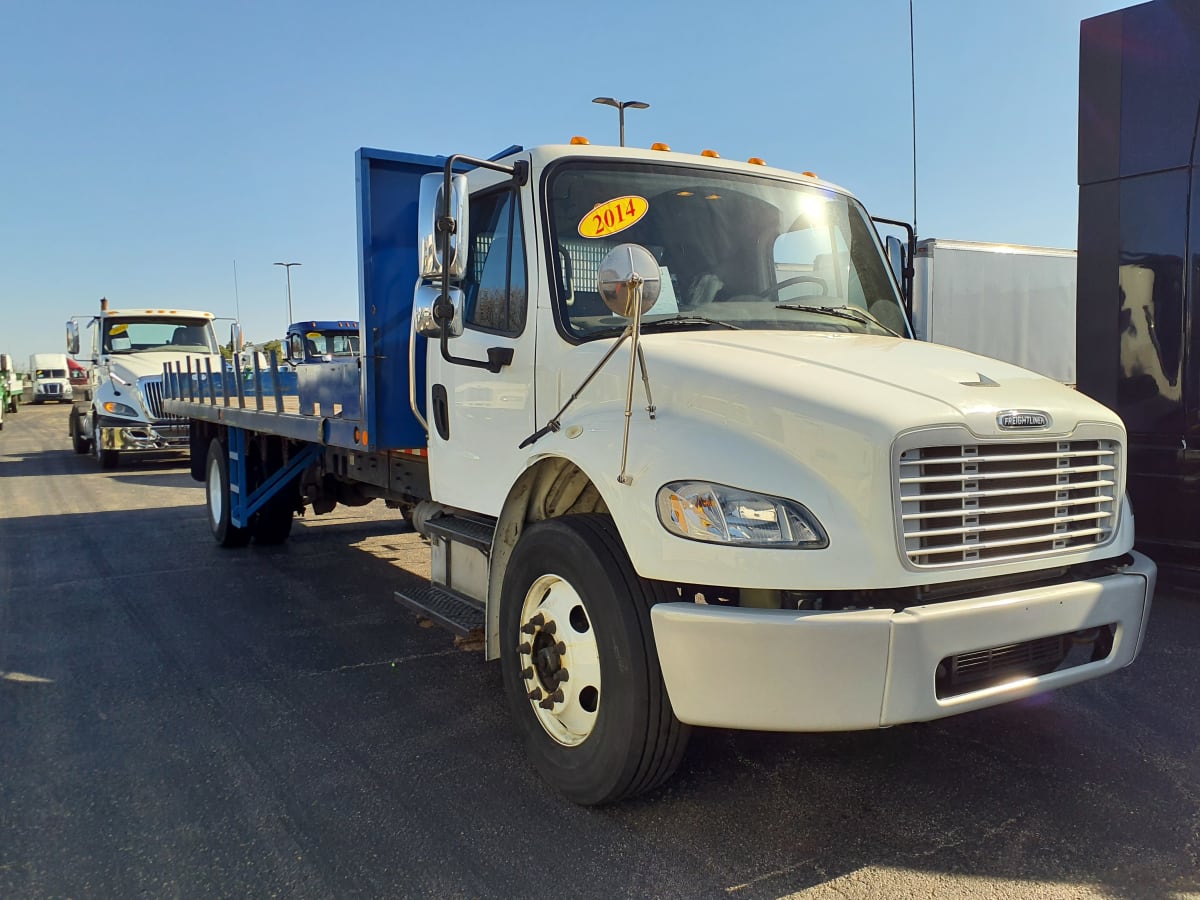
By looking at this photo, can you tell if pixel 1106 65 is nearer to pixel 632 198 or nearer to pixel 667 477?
pixel 632 198

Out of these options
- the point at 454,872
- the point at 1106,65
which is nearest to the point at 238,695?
the point at 454,872

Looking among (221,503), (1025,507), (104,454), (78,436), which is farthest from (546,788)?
(78,436)

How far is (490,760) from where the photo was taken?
12.2 feet

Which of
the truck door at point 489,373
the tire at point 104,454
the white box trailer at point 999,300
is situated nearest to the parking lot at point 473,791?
the truck door at point 489,373

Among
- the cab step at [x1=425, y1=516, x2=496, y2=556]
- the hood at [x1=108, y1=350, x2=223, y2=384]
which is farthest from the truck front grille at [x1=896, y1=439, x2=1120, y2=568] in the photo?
the hood at [x1=108, y1=350, x2=223, y2=384]

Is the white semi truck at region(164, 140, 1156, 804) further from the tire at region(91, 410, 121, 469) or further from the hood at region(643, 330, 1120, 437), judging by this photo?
the tire at region(91, 410, 121, 469)

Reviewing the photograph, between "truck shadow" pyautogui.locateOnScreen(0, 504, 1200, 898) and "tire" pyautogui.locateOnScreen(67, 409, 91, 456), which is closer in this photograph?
"truck shadow" pyautogui.locateOnScreen(0, 504, 1200, 898)

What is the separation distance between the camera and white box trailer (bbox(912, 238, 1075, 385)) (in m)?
12.9

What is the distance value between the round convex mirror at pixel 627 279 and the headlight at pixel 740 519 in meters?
0.60

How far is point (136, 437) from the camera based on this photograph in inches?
614

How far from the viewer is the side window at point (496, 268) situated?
3.91 m

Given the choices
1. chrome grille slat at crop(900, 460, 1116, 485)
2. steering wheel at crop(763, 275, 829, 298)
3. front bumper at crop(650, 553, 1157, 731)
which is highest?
steering wheel at crop(763, 275, 829, 298)

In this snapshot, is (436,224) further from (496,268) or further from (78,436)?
(78,436)

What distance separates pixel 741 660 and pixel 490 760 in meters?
1.48
